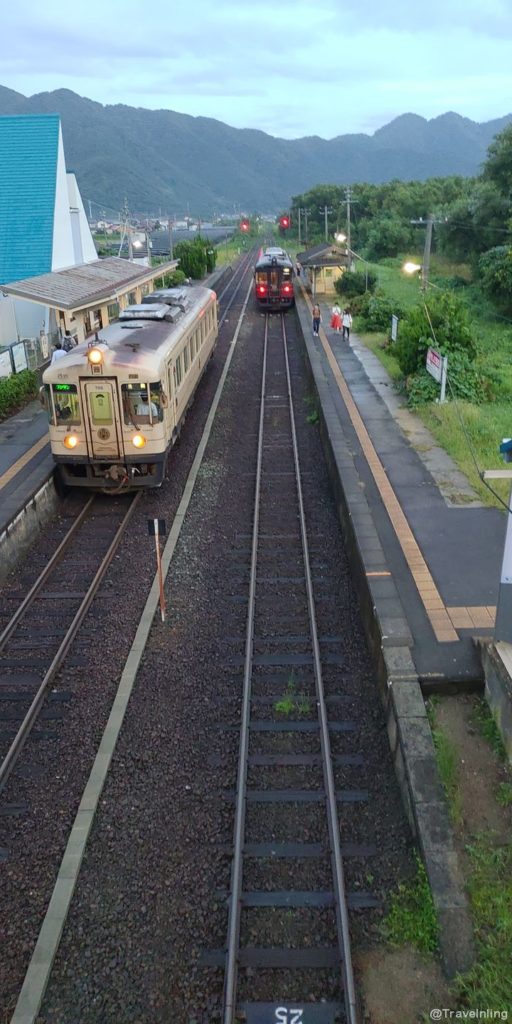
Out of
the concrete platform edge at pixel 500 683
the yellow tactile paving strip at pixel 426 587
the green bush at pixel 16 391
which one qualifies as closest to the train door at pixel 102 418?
the yellow tactile paving strip at pixel 426 587

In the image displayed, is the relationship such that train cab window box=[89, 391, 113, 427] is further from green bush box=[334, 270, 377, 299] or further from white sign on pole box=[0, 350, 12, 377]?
green bush box=[334, 270, 377, 299]

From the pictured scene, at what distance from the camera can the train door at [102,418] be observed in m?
11.1

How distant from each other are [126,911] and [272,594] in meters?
4.61

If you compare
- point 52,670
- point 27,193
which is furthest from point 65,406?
point 27,193

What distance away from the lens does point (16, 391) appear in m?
16.7

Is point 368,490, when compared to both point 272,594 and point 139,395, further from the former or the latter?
point 139,395

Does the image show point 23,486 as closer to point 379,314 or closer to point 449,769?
point 449,769

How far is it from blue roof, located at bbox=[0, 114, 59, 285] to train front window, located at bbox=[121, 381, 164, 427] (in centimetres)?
1421

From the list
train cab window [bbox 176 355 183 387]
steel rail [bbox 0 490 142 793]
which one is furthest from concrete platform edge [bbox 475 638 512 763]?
train cab window [bbox 176 355 183 387]

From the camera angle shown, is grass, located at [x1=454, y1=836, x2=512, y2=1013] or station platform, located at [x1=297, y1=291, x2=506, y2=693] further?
station platform, located at [x1=297, y1=291, x2=506, y2=693]

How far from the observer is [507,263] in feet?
87.8

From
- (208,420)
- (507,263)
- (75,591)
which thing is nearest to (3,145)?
(208,420)

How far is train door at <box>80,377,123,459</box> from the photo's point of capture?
36.6ft

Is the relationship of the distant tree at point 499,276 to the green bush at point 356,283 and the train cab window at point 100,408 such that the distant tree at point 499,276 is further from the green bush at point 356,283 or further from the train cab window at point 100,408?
the train cab window at point 100,408
